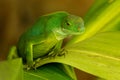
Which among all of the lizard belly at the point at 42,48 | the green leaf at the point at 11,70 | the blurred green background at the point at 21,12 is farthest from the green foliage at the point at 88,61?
the blurred green background at the point at 21,12

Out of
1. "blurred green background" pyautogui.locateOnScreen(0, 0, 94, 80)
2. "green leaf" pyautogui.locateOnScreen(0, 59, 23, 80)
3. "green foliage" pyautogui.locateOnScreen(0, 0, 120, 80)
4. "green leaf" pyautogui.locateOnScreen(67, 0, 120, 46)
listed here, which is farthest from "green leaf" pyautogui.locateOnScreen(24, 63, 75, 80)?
"blurred green background" pyautogui.locateOnScreen(0, 0, 94, 80)

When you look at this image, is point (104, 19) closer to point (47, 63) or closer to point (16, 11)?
point (47, 63)

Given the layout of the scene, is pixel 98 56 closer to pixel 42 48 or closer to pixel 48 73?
pixel 48 73

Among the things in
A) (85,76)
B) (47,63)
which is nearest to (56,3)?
(85,76)

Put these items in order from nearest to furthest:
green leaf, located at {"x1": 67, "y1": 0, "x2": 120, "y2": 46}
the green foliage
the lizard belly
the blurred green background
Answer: the green foliage
the lizard belly
green leaf, located at {"x1": 67, "y1": 0, "x2": 120, "y2": 46}
the blurred green background

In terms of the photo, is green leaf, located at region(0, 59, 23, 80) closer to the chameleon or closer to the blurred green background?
the chameleon
